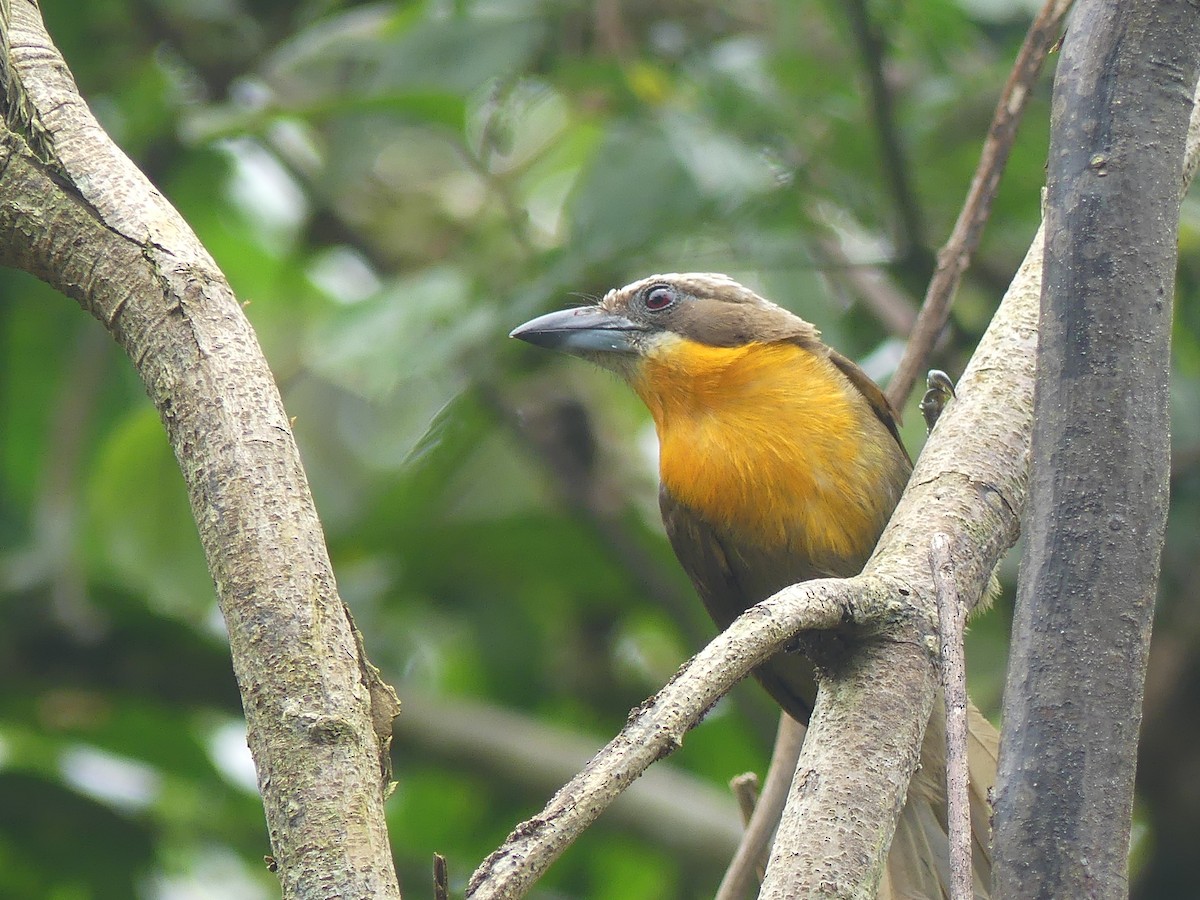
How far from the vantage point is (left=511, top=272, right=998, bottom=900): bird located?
3592mm

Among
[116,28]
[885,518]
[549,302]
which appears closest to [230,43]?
[116,28]

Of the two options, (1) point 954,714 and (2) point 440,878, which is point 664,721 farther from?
(1) point 954,714

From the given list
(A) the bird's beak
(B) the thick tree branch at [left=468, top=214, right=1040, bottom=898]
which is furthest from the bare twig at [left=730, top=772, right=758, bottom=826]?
Result: (A) the bird's beak

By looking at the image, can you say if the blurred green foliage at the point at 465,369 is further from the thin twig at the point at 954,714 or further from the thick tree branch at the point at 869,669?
the thin twig at the point at 954,714

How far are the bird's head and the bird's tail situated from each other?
1.12 m

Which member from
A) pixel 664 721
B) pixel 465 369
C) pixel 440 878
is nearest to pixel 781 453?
pixel 465 369

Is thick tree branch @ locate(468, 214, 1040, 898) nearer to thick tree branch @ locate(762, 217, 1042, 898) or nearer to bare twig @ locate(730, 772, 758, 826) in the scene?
thick tree branch @ locate(762, 217, 1042, 898)

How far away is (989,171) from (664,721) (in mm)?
1899

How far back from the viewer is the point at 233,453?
5.51ft

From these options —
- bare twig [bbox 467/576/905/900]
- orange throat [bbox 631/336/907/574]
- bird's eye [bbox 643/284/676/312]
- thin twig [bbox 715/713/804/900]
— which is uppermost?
bird's eye [bbox 643/284/676/312]

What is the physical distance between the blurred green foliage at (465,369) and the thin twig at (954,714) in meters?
1.90

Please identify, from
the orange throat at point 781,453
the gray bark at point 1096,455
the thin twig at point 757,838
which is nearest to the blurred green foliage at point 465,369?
the orange throat at point 781,453

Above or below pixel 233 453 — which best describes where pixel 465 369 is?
above

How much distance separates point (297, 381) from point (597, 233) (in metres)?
2.03
